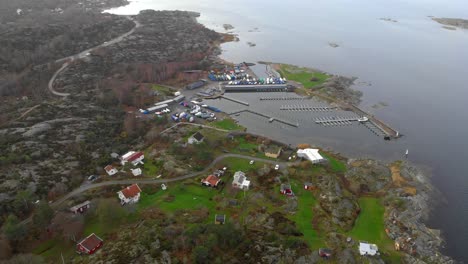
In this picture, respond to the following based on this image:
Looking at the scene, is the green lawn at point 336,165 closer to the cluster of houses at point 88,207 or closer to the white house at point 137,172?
the white house at point 137,172

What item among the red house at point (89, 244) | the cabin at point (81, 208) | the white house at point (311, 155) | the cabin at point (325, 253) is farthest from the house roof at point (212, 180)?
the cabin at point (325, 253)

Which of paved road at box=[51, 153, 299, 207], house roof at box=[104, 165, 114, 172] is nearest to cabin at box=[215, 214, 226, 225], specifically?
paved road at box=[51, 153, 299, 207]

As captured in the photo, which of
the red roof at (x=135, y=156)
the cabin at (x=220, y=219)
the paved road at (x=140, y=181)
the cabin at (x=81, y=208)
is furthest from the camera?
the red roof at (x=135, y=156)

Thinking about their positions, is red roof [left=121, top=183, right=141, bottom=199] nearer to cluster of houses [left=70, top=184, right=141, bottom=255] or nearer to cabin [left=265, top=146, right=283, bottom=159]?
cluster of houses [left=70, top=184, right=141, bottom=255]

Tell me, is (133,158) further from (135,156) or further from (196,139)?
(196,139)

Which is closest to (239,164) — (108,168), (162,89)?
(108,168)

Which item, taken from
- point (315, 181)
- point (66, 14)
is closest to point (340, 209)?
point (315, 181)
